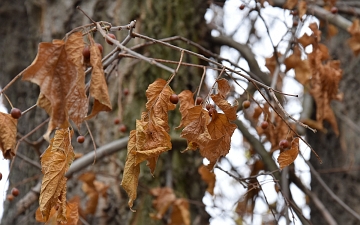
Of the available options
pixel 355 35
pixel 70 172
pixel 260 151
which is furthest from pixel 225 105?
pixel 355 35

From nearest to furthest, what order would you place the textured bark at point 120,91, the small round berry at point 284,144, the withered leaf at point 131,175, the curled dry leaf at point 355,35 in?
1. the withered leaf at point 131,175
2. the small round berry at point 284,144
3. the textured bark at point 120,91
4. the curled dry leaf at point 355,35

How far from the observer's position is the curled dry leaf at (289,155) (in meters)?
1.28

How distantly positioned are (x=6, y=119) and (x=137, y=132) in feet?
1.06

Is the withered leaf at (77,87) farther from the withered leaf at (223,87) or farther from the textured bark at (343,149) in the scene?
the textured bark at (343,149)

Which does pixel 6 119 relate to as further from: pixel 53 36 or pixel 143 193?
pixel 53 36

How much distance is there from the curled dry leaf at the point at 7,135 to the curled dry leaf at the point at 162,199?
102 cm

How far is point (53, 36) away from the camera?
8.32 ft

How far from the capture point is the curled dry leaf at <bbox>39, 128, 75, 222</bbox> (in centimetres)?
112

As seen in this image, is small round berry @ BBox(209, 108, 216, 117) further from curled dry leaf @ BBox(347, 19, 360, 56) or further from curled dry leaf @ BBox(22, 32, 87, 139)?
curled dry leaf @ BBox(347, 19, 360, 56)

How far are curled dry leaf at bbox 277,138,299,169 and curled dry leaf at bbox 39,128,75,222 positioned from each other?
499mm

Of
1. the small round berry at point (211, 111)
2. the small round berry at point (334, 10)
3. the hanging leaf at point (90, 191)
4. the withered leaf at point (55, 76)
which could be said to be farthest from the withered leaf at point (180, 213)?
the withered leaf at point (55, 76)

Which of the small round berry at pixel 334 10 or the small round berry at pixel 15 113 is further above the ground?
the small round berry at pixel 334 10

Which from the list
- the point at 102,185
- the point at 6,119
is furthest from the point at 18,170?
the point at 6,119

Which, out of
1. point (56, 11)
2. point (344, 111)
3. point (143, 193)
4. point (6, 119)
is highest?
point (56, 11)
